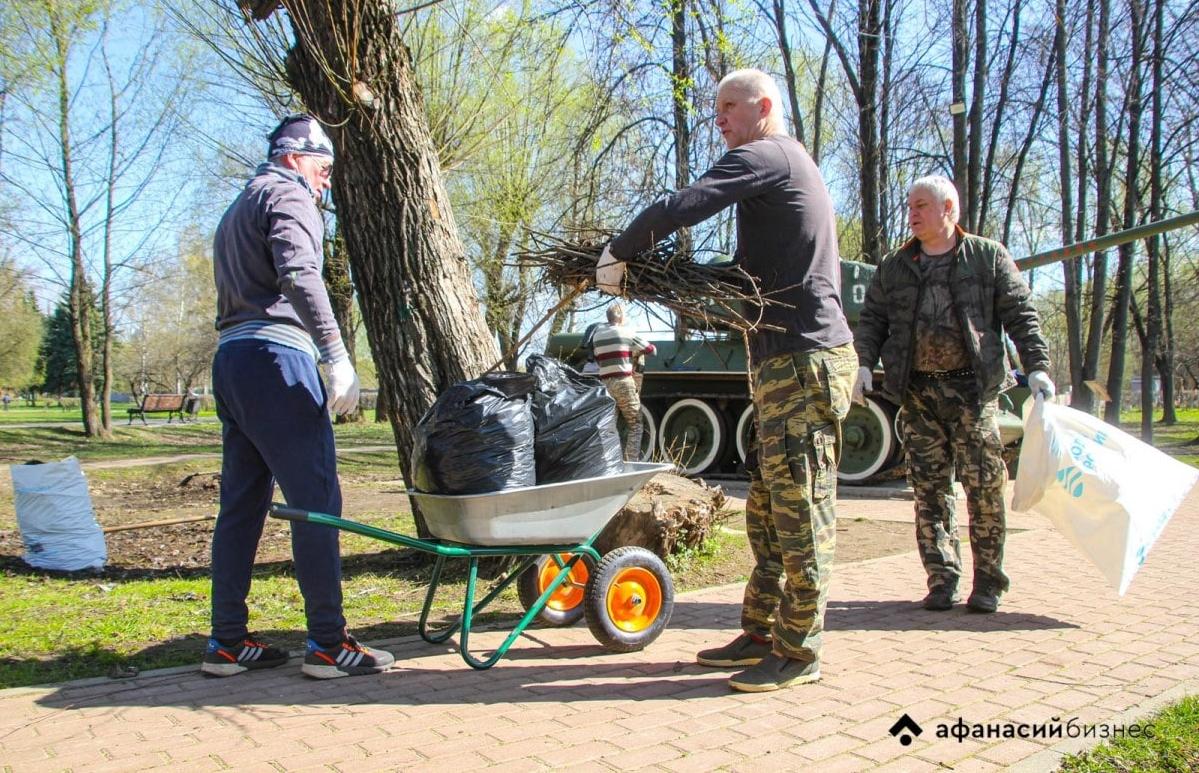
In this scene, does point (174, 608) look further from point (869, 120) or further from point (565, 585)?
point (869, 120)

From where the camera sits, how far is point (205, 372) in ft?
191

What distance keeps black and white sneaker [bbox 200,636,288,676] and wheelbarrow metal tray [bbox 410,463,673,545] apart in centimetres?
73

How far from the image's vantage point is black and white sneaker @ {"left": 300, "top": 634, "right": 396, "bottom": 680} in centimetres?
323

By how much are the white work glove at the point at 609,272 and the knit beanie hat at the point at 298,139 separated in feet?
3.72

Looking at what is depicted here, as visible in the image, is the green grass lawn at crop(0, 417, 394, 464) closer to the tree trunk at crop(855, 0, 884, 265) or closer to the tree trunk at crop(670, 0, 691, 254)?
the tree trunk at crop(670, 0, 691, 254)

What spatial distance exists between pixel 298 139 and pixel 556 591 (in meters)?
2.01

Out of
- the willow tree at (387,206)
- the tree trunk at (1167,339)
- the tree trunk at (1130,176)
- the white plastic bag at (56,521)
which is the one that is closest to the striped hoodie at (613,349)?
the willow tree at (387,206)

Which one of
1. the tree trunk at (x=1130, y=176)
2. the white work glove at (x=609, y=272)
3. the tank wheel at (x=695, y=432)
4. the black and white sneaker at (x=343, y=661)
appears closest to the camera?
the white work glove at (x=609, y=272)

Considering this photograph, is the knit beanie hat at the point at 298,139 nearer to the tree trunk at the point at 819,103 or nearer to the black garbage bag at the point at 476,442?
the black garbage bag at the point at 476,442

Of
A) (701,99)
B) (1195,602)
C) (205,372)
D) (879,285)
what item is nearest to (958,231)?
(879,285)

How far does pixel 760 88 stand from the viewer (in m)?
3.16

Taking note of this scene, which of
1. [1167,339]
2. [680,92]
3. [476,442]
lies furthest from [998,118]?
[476,442]

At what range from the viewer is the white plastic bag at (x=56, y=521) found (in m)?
5.21

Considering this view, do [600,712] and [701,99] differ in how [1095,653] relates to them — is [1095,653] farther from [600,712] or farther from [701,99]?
[701,99]
